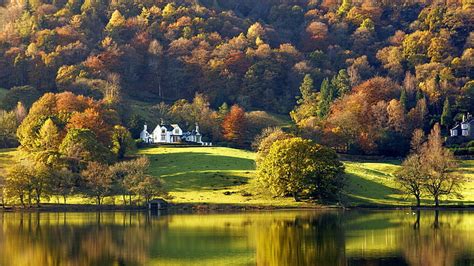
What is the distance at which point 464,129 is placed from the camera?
142 metres

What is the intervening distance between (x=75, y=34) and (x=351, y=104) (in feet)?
242

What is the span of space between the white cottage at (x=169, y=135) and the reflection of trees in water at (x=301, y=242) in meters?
65.6

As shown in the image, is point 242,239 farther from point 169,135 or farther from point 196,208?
point 169,135

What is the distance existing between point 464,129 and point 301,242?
89.2 meters

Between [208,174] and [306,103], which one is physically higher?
[306,103]

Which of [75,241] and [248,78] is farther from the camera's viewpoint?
[248,78]

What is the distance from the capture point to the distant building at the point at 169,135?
5572 inches

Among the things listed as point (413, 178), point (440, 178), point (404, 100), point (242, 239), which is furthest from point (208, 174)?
point (404, 100)

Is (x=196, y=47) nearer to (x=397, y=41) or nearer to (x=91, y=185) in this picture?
(x=397, y=41)

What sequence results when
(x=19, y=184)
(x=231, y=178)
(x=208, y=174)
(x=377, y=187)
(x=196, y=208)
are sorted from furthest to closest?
1. (x=208, y=174)
2. (x=231, y=178)
3. (x=377, y=187)
4. (x=19, y=184)
5. (x=196, y=208)

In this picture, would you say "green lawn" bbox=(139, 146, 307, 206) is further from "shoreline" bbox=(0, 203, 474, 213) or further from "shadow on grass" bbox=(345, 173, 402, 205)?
"shadow on grass" bbox=(345, 173, 402, 205)

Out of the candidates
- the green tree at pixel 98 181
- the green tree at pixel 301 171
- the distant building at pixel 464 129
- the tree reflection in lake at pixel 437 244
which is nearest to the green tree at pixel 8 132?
the green tree at pixel 98 181

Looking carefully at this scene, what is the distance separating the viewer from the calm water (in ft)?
171

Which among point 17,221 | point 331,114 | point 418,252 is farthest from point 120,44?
point 418,252
